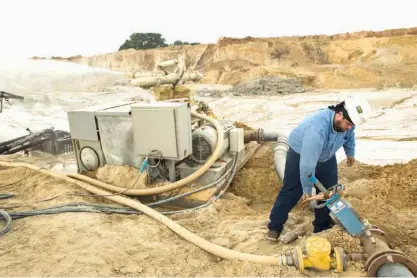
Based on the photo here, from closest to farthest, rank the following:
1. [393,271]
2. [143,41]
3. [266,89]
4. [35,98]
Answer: [393,271] < [35,98] < [266,89] < [143,41]

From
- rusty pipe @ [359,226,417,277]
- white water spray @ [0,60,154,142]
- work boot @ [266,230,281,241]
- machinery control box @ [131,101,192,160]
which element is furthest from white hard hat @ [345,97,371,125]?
white water spray @ [0,60,154,142]

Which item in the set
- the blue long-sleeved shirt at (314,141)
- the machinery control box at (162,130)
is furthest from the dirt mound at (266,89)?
the blue long-sleeved shirt at (314,141)

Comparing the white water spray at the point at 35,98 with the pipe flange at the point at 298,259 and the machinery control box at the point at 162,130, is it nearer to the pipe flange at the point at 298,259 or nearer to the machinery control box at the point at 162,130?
the machinery control box at the point at 162,130

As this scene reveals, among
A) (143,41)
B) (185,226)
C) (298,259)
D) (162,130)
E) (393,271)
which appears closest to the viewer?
(393,271)

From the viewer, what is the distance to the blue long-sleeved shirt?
2.99 metres

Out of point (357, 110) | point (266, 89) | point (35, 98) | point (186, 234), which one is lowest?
point (186, 234)

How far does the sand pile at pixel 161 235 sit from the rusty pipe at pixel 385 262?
0.46 ft

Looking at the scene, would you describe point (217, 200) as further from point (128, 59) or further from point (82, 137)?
point (128, 59)

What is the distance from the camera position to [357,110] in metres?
2.94

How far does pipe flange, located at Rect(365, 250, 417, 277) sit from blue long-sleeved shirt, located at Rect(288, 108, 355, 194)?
811 mm

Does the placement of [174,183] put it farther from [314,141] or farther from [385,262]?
[385,262]

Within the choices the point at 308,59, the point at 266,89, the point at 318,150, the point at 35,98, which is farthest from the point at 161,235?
the point at 308,59

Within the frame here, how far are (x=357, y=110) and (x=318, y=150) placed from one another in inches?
19.7

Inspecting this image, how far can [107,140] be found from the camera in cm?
505
